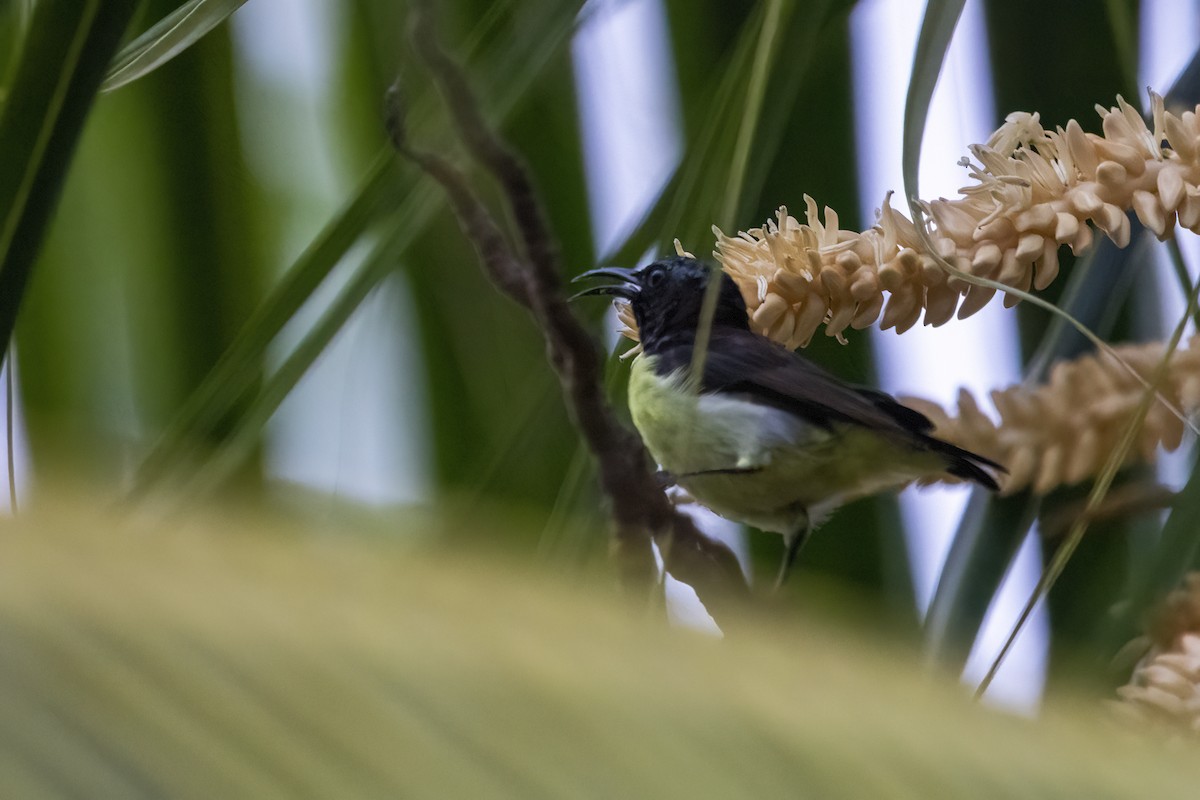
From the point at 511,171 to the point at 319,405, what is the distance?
0.08 meters

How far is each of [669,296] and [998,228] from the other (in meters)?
0.17

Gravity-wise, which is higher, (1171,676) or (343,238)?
(343,238)

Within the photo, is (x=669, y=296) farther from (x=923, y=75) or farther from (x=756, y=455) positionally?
(x=923, y=75)

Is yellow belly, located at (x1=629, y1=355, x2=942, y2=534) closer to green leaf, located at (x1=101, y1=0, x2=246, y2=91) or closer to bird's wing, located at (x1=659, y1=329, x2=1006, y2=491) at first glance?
bird's wing, located at (x1=659, y1=329, x2=1006, y2=491)

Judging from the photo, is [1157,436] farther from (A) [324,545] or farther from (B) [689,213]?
(A) [324,545]

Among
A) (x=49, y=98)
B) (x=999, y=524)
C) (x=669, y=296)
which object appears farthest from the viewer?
(x=669, y=296)

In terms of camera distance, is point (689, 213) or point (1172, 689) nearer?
point (1172, 689)

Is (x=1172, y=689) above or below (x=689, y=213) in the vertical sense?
below

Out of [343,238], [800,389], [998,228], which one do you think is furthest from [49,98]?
[800,389]

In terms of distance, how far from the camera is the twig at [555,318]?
23 cm

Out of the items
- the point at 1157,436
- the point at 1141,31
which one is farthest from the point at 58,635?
the point at 1141,31

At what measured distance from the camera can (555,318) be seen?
0.23 metres

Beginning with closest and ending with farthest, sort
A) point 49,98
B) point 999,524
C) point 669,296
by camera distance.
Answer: point 49,98 → point 999,524 → point 669,296

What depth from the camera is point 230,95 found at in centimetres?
32
